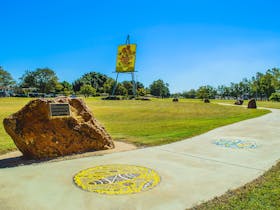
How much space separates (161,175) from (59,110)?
3046 mm

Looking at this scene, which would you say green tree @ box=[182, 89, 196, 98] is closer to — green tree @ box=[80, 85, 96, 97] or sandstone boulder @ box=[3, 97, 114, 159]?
green tree @ box=[80, 85, 96, 97]

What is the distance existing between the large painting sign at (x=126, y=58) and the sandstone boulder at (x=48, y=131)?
44376 millimetres

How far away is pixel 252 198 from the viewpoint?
312cm

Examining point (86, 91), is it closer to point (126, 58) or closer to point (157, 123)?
point (126, 58)

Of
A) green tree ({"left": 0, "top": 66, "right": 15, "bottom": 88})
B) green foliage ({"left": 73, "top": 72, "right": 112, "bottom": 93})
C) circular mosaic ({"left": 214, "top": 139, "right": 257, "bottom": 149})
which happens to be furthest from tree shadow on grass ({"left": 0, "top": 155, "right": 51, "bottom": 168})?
green foliage ({"left": 73, "top": 72, "right": 112, "bottom": 93})

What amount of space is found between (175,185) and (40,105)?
12.1ft

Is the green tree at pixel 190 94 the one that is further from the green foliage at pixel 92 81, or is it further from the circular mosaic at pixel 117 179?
the circular mosaic at pixel 117 179

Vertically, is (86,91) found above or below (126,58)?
below

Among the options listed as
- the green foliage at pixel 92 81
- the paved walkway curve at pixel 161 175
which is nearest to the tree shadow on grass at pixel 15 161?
the paved walkway curve at pixel 161 175

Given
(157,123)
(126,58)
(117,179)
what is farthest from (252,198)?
(126,58)

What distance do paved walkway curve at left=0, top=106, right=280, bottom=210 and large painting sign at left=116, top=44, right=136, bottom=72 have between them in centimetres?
4424

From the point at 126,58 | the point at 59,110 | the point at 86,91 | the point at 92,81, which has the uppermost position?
the point at 126,58

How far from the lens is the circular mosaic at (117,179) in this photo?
3.46 meters

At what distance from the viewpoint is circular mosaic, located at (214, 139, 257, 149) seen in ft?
21.6
